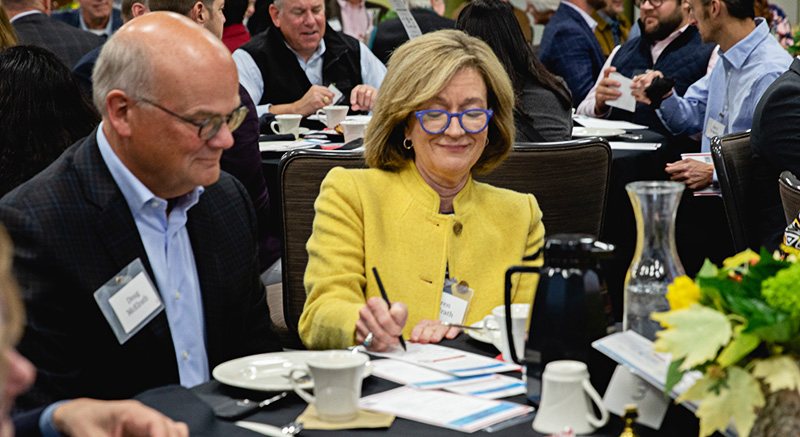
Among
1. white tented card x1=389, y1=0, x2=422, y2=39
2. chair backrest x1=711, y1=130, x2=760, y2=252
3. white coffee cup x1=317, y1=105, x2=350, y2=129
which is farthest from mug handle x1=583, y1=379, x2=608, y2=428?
white coffee cup x1=317, y1=105, x2=350, y2=129

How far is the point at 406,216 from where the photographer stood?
241cm

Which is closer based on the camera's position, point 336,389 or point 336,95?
point 336,389

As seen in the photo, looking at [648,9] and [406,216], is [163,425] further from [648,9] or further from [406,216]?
[648,9]

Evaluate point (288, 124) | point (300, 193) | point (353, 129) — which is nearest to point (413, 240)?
point (300, 193)

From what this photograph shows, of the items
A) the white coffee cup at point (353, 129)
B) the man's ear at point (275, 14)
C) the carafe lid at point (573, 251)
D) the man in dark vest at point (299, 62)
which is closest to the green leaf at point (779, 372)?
the carafe lid at point (573, 251)

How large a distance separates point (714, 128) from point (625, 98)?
0.67 m

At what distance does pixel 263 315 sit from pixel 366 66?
388cm

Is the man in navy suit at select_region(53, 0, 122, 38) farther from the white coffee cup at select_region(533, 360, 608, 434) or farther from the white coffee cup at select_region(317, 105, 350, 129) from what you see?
the white coffee cup at select_region(533, 360, 608, 434)

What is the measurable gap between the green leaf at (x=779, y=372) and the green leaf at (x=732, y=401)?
19 mm

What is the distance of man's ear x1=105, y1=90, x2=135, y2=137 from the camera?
75.4 inches

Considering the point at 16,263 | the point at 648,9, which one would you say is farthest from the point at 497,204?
the point at 648,9

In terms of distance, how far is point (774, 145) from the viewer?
3.41 metres

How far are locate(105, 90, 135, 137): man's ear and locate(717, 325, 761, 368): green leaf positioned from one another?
1.28m

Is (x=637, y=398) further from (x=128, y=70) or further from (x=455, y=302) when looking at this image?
(x=128, y=70)
